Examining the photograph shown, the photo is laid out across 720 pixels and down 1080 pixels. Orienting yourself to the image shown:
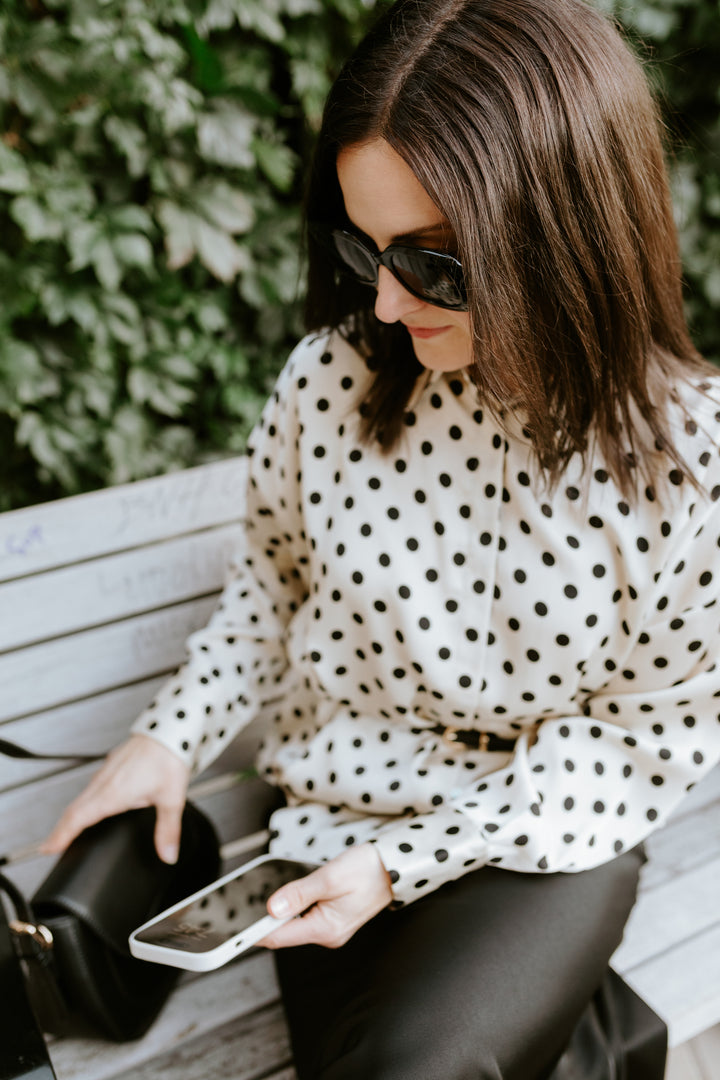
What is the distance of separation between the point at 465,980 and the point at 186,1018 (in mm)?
500

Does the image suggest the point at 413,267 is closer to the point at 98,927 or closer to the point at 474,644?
the point at 474,644

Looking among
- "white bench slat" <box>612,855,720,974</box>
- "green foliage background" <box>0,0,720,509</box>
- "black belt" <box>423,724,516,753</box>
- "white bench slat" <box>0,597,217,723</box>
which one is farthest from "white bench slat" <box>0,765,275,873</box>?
"green foliage background" <box>0,0,720,509</box>

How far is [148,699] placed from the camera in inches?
64.1

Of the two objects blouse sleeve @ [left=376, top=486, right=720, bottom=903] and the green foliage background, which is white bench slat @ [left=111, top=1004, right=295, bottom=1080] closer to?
blouse sleeve @ [left=376, top=486, right=720, bottom=903]

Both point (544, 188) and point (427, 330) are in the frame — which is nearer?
point (544, 188)

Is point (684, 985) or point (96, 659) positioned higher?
point (96, 659)

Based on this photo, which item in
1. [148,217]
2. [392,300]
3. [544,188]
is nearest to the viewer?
[544,188]

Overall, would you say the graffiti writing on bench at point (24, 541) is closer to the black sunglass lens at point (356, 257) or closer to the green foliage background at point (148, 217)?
the green foliage background at point (148, 217)

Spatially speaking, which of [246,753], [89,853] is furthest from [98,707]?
[89,853]

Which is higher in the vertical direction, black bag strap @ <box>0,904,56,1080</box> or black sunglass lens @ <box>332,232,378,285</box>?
black sunglass lens @ <box>332,232,378,285</box>

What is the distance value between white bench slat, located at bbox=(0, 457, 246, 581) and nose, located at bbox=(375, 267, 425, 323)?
71 centimetres

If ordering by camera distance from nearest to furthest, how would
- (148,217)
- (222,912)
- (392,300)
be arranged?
(392,300) → (222,912) → (148,217)

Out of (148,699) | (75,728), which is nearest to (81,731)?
(75,728)

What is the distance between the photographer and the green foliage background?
1801 millimetres
